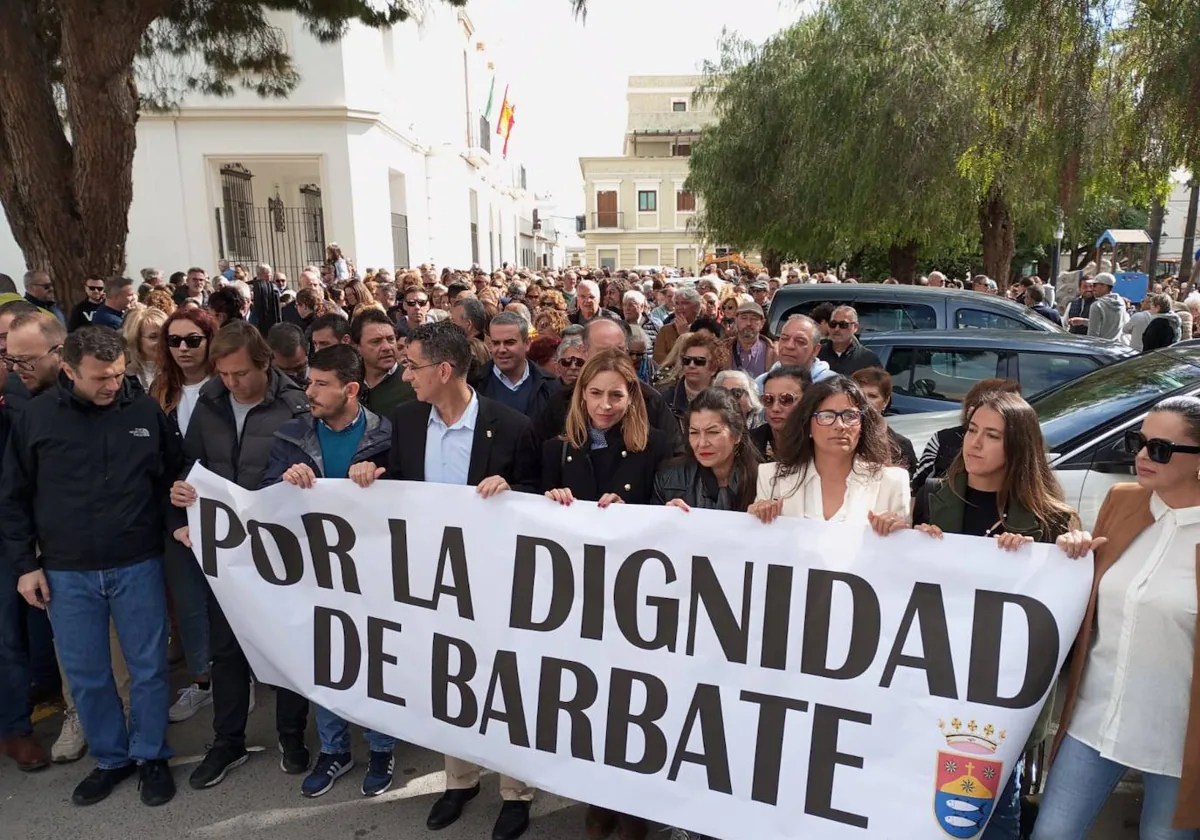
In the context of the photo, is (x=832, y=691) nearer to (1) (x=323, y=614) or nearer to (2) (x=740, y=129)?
(1) (x=323, y=614)

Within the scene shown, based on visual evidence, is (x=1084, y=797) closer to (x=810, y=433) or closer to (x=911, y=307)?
(x=810, y=433)

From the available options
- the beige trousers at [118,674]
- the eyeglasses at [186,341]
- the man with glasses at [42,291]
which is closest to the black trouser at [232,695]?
the beige trousers at [118,674]

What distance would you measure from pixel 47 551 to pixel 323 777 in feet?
4.73

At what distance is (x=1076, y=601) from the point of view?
2477mm

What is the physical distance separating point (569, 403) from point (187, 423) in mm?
1852

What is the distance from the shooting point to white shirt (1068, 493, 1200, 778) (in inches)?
88.9

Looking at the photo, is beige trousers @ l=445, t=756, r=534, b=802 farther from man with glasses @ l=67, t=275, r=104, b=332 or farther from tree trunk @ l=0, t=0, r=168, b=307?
tree trunk @ l=0, t=0, r=168, b=307

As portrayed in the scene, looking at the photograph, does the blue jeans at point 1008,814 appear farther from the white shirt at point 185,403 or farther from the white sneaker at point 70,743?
the white shirt at point 185,403

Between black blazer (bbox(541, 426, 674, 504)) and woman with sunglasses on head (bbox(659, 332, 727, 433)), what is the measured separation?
1.24 metres

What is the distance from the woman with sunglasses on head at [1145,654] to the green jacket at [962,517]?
175mm

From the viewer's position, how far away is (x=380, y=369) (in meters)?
4.73

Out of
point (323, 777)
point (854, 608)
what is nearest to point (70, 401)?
point (323, 777)

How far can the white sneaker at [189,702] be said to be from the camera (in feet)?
13.5

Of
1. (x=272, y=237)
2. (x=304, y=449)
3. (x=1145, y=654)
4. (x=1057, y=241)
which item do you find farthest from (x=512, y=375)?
(x=1057, y=241)
